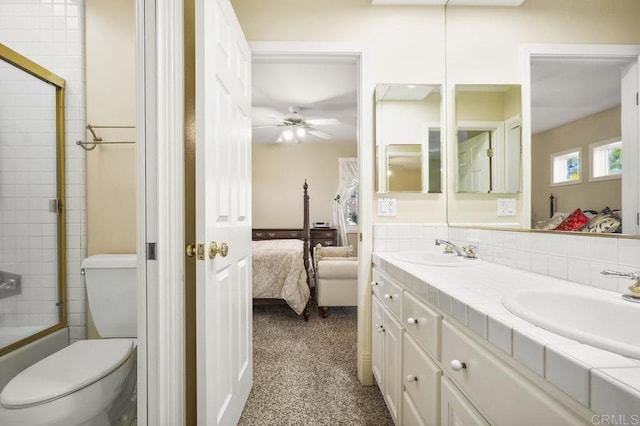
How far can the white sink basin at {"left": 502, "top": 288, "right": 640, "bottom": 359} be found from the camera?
630 mm

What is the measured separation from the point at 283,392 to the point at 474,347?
142cm

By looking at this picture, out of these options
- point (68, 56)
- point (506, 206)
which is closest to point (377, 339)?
point (506, 206)

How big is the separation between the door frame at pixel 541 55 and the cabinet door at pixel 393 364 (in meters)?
0.75

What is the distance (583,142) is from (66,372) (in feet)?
6.90

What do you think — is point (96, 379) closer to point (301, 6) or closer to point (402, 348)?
point (402, 348)

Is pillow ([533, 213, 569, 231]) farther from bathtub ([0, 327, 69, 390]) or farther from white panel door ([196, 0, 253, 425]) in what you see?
bathtub ([0, 327, 69, 390])

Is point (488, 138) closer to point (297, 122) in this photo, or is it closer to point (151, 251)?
point (151, 251)

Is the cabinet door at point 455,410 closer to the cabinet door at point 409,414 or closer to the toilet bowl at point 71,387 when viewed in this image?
the cabinet door at point 409,414

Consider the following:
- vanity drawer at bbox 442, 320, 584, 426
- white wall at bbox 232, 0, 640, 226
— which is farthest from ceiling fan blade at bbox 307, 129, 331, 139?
vanity drawer at bbox 442, 320, 584, 426

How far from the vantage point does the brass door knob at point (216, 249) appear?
108 cm

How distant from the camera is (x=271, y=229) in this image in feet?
18.2

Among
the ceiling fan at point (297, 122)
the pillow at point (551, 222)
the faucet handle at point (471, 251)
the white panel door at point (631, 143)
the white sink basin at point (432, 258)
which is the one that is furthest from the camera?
the ceiling fan at point (297, 122)

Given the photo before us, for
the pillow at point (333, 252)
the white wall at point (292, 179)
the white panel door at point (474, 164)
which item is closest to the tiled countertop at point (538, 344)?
the white panel door at point (474, 164)

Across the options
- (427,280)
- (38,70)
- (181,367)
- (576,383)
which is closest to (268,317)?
(181,367)
